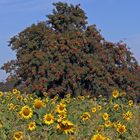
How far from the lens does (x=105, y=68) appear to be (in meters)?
31.2

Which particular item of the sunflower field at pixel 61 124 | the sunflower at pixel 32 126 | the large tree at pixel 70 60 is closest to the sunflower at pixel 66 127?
the sunflower field at pixel 61 124

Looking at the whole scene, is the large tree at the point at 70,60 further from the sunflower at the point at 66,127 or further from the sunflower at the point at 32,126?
the sunflower at the point at 66,127

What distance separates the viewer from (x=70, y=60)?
30688mm

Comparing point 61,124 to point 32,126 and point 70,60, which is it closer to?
point 32,126

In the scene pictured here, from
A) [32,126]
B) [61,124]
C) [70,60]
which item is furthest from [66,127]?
[70,60]

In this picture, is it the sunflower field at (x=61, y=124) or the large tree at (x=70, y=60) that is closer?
the sunflower field at (x=61, y=124)

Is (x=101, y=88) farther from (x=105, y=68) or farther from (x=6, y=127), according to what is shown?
(x=6, y=127)

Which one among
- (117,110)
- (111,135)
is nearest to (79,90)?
(117,110)

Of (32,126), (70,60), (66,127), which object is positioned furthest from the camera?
(70,60)

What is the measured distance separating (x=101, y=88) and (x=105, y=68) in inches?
44.5

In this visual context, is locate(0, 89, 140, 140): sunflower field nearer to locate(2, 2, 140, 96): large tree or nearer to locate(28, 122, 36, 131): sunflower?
locate(28, 122, 36, 131): sunflower

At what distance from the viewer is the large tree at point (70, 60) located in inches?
1176

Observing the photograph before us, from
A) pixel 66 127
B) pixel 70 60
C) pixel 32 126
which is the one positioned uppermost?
pixel 70 60

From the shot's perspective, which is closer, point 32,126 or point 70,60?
point 32,126
